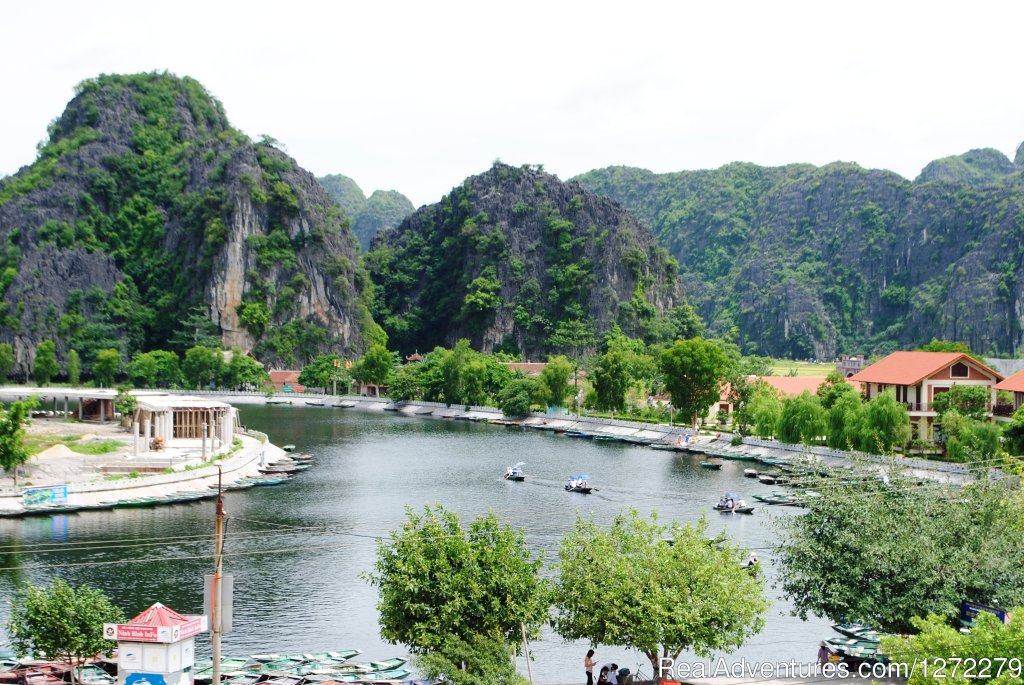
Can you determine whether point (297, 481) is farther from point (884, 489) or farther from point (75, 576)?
point (884, 489)

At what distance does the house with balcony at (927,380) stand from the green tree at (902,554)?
49114 mm

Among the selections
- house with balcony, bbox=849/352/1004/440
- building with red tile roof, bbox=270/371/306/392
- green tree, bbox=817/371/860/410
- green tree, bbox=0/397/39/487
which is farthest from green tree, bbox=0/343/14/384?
house with balcony, bbox=849/352/1004/440

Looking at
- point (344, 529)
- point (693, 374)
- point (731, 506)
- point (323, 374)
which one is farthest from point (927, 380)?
point (323, 374)

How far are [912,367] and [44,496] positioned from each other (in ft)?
211

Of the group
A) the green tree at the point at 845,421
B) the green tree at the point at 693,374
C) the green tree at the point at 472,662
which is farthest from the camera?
the green tree at the point at 693,374

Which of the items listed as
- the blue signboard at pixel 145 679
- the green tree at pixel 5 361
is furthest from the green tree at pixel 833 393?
the green tree at pixel 5 361

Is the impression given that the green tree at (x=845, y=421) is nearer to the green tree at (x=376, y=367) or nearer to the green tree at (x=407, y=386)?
the green tree at (x=407, y=386)

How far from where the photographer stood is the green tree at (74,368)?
177625mm

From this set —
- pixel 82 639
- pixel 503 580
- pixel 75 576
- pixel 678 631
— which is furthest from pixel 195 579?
pixel 678 631

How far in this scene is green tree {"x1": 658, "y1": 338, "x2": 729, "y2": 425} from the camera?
350 feet

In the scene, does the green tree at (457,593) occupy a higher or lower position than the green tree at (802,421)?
lower

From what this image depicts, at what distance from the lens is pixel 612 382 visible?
12044 centimetres

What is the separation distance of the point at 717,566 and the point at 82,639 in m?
18.3

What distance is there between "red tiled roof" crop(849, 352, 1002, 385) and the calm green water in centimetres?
1425
